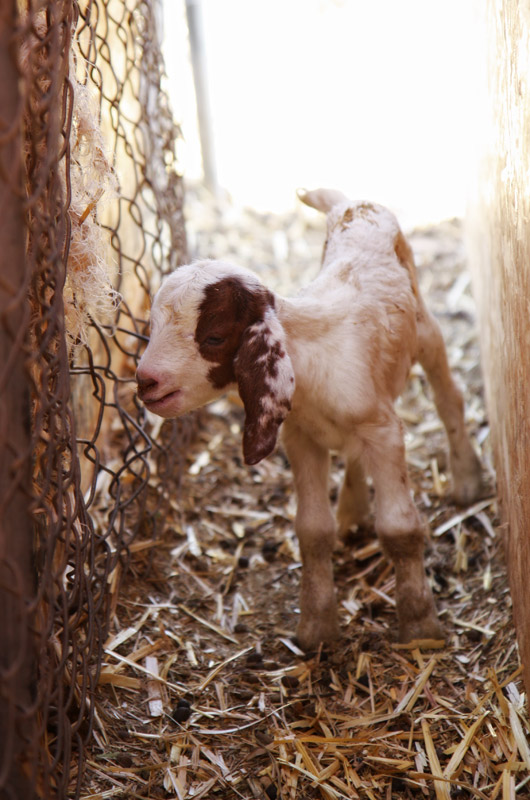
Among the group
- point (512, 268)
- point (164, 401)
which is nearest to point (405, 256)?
point (512, 268)

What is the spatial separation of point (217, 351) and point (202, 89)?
6.41 meters

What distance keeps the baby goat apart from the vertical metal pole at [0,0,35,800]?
90cm

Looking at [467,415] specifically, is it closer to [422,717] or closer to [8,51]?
[422,717]

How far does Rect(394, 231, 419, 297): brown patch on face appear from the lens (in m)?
3.68

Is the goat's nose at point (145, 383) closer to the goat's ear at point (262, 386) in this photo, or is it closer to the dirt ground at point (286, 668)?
the goat's ear at point (262, 386)

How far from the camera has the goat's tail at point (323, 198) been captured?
4.03 m

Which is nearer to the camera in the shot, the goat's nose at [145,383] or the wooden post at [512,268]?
the wooden post at [512,268]

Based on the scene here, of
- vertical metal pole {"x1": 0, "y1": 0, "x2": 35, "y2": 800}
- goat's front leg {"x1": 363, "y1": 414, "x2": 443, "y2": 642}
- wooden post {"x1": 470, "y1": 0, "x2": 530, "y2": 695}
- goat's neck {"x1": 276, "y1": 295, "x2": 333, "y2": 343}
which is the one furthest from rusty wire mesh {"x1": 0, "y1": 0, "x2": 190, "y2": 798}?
wooden post {"x1": 470, "y1": 0, "x2": 530, "y2": 695}

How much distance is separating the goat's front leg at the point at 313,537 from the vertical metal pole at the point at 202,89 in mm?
6122

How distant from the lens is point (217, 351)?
9.52 ft

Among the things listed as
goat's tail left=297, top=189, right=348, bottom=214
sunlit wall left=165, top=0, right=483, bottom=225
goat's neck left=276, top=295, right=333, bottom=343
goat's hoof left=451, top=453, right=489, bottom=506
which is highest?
sunlit wall left=165, top=0, right=483, bottom=225

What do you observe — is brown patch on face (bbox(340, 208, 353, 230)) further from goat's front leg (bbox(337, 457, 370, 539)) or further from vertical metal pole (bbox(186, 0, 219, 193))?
vertical metal pole (bbox(186, 0, 219, 193))

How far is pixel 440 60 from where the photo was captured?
34.5 feet

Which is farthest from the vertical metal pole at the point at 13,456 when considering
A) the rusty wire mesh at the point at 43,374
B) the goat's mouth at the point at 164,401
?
the goat's mouth at the point at 164,401
